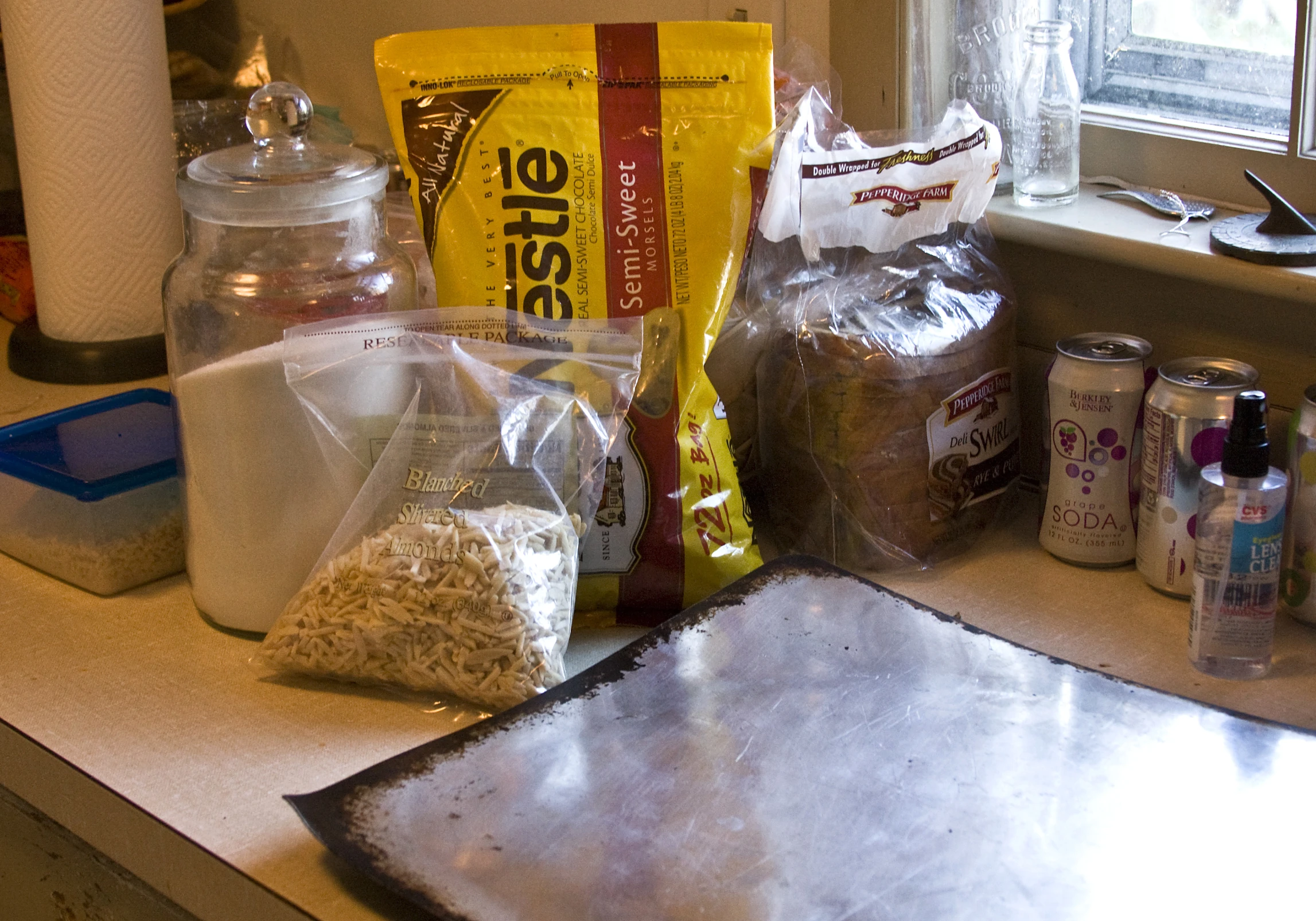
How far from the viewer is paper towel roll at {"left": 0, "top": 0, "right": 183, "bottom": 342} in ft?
3.60

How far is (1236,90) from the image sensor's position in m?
0.95

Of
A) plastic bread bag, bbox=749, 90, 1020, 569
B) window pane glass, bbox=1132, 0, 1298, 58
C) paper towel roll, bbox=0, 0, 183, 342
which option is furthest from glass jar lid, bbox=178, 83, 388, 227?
window pane glass, bbox=1132, 0, 1298, 58

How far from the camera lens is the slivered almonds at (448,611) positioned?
2.38 feet

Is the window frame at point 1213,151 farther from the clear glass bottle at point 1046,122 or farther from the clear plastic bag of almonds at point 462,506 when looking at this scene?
the clear plastic bag of almonds at point 462,506

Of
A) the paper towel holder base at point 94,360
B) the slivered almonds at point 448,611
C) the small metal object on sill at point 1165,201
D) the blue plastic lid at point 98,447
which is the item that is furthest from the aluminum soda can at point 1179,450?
the paper towel holder base at point 94,360

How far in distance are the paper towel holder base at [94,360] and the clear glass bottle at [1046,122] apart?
0.74 metres

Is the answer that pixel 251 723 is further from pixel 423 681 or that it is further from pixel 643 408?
pixel 643 408

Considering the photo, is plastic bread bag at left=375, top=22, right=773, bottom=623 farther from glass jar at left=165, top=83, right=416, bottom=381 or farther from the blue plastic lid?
the blue plastic lid

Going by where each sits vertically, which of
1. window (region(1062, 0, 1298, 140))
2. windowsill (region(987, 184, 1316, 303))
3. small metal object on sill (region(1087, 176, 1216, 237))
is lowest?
windowsill (region(987, 184, 1316, 303))

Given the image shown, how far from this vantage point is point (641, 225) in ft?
2.73

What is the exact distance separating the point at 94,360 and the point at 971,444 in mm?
766

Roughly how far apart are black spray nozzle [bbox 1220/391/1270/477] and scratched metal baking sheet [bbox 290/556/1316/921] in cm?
13

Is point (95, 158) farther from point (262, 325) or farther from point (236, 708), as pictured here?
point (236, 708)

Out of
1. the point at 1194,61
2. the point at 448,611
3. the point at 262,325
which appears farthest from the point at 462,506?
the point at 1194,61
